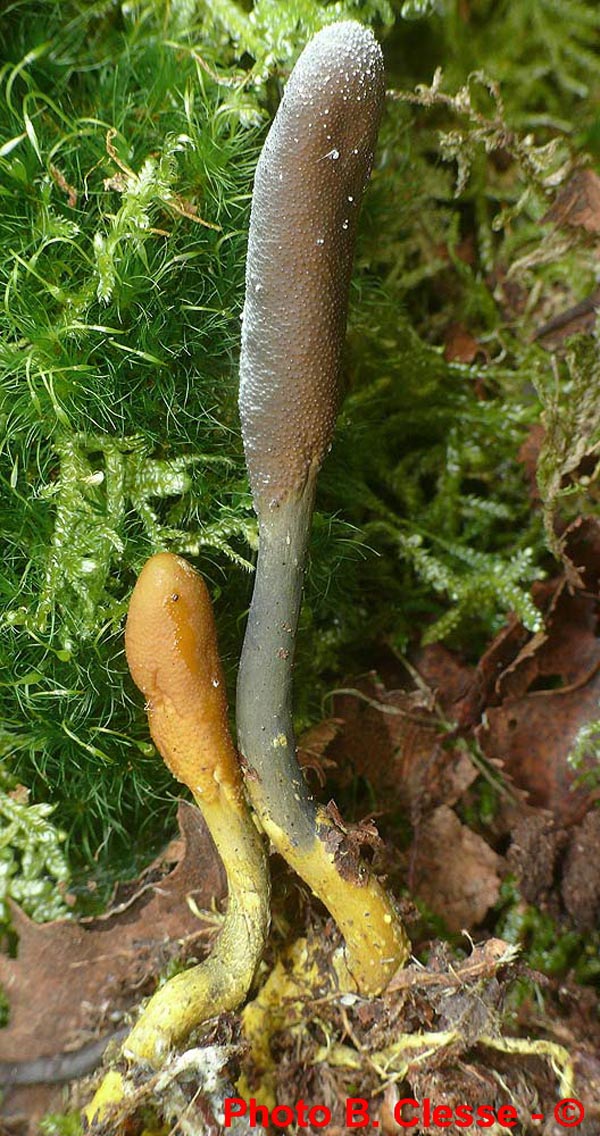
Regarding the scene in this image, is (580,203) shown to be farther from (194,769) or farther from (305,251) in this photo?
(194,769)

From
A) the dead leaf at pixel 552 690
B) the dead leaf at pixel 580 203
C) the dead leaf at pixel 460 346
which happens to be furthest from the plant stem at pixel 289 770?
the dead leaf at pixel 580 203

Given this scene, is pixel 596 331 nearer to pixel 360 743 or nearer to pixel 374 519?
pixel 374 519

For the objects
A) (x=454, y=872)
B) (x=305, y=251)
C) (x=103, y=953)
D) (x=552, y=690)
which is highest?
(x=305, y=251)

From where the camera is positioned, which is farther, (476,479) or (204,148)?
(476,479)

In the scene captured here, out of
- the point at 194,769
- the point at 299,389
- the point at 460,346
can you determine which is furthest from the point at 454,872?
the point at 460,346

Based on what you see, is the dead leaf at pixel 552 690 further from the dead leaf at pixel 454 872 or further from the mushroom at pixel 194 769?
the mushroom at pixel 194 769

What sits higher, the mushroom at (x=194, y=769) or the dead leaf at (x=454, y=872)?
the mushroom at (x=194, y=769)

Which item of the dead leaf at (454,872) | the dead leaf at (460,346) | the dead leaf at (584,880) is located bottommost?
the dead leaf at (454,872)

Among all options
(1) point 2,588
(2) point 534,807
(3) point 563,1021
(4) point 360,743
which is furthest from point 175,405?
(3) point 563,1021
